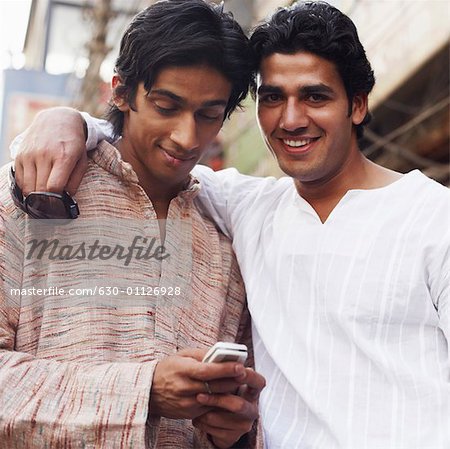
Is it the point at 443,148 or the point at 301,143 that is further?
the point at 443,148

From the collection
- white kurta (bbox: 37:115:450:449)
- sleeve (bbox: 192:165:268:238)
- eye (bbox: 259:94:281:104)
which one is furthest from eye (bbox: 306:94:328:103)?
sleeve (bbox: 192:165:268:238)

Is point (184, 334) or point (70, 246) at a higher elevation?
point (70, 246)

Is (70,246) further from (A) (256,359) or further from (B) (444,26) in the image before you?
(B) (444,26)

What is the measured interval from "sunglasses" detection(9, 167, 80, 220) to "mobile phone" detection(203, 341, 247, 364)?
0.66 meters

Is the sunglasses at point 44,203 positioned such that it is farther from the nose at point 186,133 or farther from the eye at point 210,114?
the eye at point 210,114

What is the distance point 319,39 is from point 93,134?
0.80 meters

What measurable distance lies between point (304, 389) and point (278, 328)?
8.9 inches

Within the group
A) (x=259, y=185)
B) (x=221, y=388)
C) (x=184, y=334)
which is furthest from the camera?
(x=259, y=185)

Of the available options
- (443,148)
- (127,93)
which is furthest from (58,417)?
(443,148)

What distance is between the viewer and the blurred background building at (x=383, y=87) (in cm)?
666

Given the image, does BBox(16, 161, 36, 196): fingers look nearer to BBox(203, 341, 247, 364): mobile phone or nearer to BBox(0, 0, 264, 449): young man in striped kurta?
Result: BBox(0, 0, 264, 449): young man in striped kurta

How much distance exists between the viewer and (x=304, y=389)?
7.80ft

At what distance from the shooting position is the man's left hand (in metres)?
1.98

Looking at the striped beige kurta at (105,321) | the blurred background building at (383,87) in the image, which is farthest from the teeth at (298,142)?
the blurred background building at (383,87)
